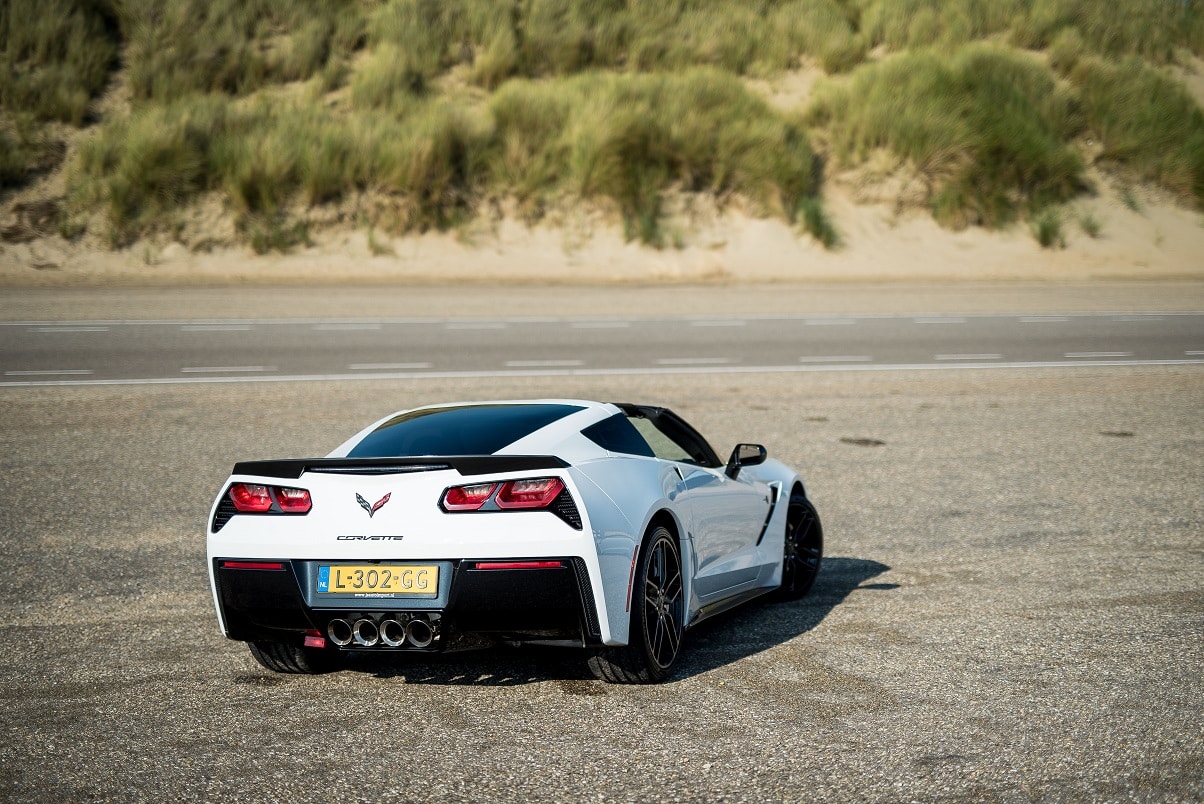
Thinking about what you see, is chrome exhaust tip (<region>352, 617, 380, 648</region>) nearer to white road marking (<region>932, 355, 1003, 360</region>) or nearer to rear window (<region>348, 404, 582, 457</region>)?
rear window (<region>348, 404, 582, 457</region>)

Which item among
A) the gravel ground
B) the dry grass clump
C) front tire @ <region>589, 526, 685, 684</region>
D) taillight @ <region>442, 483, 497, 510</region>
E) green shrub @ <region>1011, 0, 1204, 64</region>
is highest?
green shrub @ <region>1011, 0, 1204, 64</region>

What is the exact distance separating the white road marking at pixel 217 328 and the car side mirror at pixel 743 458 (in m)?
14.8

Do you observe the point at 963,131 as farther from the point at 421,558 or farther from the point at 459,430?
the point at 421,558

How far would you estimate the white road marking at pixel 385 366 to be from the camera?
670 inches

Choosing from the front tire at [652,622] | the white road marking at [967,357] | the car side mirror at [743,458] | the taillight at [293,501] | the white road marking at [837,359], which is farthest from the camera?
the white road marking at [967,357]

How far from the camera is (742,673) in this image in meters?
6.04

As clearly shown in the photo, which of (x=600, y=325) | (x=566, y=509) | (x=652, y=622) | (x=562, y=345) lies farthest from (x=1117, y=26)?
(x=566, y=509)

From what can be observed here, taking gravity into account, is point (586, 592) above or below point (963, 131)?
below

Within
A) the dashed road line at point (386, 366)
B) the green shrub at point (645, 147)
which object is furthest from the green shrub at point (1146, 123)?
the dashed road line at point (386, 366)

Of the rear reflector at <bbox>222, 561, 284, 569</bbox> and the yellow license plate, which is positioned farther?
the rear reflector at <bbox>222, 561, 284, 569</bbox>

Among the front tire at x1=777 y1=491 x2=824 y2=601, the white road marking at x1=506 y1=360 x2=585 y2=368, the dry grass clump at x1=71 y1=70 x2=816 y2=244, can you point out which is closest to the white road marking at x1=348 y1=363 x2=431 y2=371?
the white road marking at x1=506 y1=360 x2=585 y2=368

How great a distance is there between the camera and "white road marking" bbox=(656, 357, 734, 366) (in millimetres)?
17469

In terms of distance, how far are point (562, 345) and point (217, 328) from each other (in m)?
5.42

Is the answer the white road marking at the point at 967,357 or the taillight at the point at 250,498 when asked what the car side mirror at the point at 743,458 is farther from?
the white road marking at the point at 967,357
